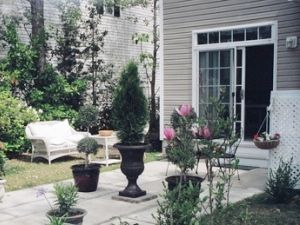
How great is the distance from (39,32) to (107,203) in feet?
20.9

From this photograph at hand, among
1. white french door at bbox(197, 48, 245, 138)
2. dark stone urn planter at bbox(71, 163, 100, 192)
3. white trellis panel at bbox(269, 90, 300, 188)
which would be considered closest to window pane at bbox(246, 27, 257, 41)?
white french door at bbox(197, 48, 245, 138)

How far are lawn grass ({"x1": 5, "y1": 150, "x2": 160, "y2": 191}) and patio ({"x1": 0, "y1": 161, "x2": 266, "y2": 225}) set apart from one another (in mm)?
415

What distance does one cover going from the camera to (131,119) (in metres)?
5.58

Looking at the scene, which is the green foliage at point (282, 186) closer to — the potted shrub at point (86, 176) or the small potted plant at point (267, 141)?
the small potted plant at point (267, 141)

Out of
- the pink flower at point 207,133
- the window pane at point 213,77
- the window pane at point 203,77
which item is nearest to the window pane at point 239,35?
the window pane at point 213,77

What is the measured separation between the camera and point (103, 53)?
12883 mm

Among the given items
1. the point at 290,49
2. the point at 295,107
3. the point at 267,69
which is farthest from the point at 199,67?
the point at 295,107

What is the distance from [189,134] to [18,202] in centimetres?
278

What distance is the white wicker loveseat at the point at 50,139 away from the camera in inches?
342

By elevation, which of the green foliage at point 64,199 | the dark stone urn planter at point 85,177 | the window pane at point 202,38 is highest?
the window pane at point 202,38

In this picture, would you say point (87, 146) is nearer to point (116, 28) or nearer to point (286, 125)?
point (286, 125)

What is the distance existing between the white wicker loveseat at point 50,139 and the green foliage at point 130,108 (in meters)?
3.44

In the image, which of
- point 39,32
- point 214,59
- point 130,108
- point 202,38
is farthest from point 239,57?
point 39,32

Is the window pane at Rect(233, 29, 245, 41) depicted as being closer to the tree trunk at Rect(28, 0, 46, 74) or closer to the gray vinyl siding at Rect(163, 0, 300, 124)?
the gray vinyl siding at Rect(163, 0, 300, 124)
